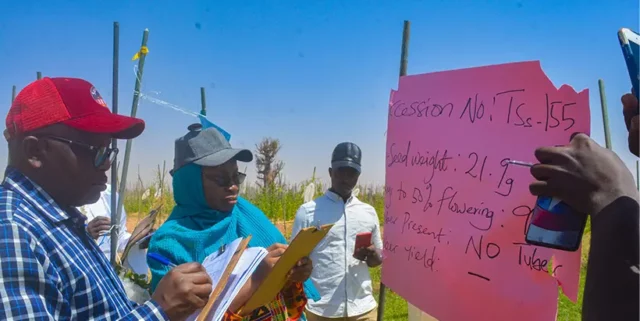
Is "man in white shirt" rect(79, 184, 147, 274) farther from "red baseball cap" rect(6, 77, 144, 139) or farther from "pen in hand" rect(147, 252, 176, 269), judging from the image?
"red baseball cap" rect(6, 77, 144, 139)

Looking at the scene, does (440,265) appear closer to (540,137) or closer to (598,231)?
(540,137)

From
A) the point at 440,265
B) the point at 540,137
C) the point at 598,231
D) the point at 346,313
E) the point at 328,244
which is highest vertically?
the point at 540,137

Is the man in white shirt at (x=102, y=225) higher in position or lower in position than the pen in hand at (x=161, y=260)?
lower

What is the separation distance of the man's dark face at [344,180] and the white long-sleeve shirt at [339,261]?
0.20ft

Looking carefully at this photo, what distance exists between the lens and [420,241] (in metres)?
2.09

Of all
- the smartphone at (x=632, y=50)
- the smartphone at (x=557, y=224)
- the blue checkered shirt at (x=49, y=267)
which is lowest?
the blue checkered shirt at (x=49, y=267)

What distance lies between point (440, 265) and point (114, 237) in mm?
2253

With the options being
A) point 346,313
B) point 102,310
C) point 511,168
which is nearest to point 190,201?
point 102,310

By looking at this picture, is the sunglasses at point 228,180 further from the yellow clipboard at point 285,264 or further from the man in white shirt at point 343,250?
the man in white shirt at point 343,250

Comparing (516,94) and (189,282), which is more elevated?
(516,94)

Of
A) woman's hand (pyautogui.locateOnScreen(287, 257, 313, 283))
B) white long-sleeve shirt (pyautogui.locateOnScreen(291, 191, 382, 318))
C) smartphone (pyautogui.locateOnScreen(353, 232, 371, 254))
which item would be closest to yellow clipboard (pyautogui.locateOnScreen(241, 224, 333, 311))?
woman's hand (pyautogui.locateOnScreen(287, 257, 313, 283))

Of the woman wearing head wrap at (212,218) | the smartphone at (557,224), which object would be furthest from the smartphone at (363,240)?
the smartphone at (557,224)

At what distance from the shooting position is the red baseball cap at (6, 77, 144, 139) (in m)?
1.45

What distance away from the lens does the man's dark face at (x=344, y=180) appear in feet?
12.8
